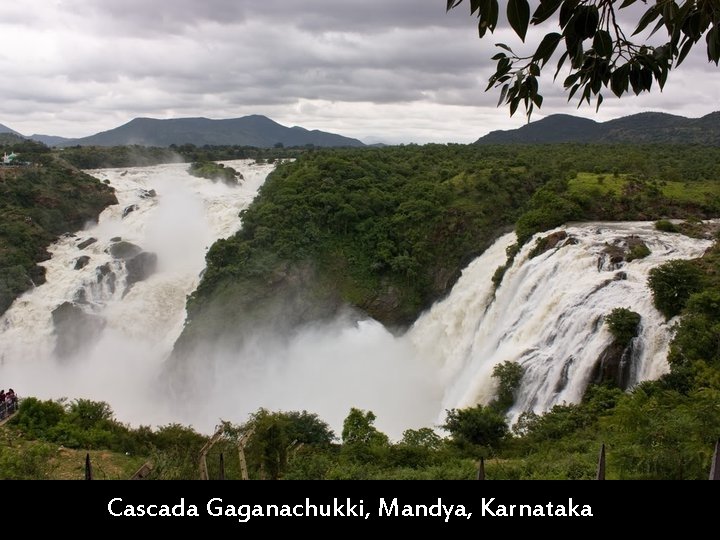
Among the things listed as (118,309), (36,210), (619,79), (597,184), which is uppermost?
(619,79)

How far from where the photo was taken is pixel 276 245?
30.2 m

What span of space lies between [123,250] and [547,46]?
3535cm

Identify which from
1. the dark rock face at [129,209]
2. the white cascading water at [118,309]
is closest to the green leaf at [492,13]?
the white cascading water at [118,309]

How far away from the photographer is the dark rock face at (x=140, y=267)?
33062 mm

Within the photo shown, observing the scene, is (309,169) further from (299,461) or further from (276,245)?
(299,461)

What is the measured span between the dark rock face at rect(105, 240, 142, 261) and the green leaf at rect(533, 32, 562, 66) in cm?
3443

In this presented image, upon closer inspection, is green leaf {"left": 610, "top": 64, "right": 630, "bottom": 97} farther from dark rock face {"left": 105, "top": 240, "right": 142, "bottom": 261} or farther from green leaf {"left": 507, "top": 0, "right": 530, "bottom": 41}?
dark rock face {"left": 105, "top": 240, "right": 142, "bottom": 261}

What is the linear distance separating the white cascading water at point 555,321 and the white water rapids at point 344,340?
1.7 inches

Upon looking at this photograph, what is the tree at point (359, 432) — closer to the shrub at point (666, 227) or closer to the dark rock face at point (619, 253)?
the dark rock face at point (619, 253)

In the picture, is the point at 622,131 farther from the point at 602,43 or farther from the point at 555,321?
the point at 602,43

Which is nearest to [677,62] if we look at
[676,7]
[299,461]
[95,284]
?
[676,7]

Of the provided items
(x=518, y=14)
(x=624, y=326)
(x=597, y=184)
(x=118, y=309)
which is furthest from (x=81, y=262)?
(x=518, y=14)

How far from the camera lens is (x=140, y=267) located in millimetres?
33688

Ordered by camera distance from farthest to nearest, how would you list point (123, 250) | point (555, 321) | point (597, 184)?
point (123, 250) → point (597, 184) → point (555, 321)
